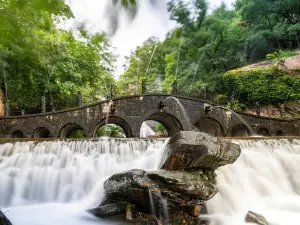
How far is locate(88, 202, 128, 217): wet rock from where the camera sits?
17.4 ft

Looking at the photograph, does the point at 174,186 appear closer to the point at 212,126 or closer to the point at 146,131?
the point at 212,126

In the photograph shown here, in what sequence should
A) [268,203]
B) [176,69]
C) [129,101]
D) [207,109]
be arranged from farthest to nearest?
1. [176,69]
2. [207,109]
3. [129,101]
4. [268,203]

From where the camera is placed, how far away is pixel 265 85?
972 inches

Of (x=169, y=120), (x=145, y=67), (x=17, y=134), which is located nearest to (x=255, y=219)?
(x=169, y=120)

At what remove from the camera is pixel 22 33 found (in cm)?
191

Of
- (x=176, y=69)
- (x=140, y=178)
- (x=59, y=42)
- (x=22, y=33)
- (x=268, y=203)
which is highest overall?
(x=176, y=69)

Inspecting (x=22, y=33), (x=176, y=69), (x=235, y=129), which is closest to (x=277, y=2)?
(x=176, y=69)

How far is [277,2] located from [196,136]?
2946cm

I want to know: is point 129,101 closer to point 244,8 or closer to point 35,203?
point 35,203

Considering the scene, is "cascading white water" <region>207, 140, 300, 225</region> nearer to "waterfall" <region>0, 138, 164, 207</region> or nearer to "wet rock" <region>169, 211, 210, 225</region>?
"wet rock" <region>169, 211, 210, 225</region>

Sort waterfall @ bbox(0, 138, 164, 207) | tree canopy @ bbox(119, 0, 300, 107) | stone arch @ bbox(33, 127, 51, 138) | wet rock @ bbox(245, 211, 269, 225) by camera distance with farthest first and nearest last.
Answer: tree canopy @ bbox(119, 0, 300, 107)
stone arch @ bbox(33, 127, 51, 138)
waterfall @ bbox(0, 138, 164, 207)
wet rock @ bbox(245, 211, 269, 225)

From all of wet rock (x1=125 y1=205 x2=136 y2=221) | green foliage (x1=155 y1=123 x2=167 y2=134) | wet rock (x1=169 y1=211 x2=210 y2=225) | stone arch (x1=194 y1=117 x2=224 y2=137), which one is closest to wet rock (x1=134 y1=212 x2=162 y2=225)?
wet rock (x1=125 y1=205 x2=136 y2=221)

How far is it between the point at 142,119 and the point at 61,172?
9722 mm

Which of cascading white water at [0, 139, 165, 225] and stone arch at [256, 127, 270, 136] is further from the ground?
stone arch at [256, 127, 270, 136]
